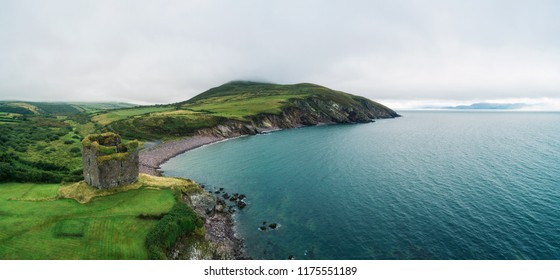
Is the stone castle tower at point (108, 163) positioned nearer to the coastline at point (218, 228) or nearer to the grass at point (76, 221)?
the grass at point (76, 221)

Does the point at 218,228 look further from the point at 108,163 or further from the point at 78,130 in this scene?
the point at 78,130

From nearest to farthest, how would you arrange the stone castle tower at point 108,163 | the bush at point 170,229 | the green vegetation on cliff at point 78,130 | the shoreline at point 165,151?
the bush at point 170,229
the stone castle tower at point 108,163
the green vegetation on cliff at point 78,130
the shoreline at point 165,151

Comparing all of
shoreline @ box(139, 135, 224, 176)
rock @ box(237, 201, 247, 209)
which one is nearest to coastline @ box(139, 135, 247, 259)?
shoreline @ box(139, 135, 224, 176)

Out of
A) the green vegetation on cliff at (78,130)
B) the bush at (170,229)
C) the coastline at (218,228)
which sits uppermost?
the green vegetation on cliff at (78,130)

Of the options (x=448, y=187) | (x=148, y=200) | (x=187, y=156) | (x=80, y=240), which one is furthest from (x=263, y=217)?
(x=187, y=156)

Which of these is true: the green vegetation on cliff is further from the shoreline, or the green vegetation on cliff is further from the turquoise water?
the turquoise water

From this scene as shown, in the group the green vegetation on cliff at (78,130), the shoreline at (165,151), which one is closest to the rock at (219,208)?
the green vegetation on cliff at (78,130)

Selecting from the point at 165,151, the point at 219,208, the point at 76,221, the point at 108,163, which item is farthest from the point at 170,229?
the point at 165,151
